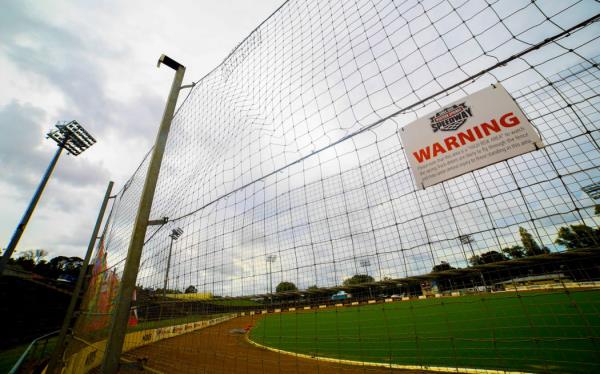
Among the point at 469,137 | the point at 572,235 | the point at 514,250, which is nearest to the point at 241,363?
the point at 514,250

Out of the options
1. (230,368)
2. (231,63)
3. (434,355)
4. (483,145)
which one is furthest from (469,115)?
(230,368)

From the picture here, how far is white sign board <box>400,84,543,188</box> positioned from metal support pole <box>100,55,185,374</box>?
3.03m

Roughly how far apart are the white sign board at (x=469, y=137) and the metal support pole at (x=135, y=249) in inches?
119

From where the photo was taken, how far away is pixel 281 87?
14.4ft

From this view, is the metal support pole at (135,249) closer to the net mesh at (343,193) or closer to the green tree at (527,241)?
the net mesh at (343,193)

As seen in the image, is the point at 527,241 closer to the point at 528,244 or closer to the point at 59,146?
the point at 528,244

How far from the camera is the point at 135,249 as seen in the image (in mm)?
2578

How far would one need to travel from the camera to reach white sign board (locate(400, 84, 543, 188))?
2.02m

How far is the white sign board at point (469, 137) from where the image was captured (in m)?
2.02

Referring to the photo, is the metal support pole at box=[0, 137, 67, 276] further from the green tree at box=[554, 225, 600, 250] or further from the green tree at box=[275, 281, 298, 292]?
the green tree at box=[554, 225, 600, 250]

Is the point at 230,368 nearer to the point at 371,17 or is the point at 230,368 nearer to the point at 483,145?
the point at 483,145

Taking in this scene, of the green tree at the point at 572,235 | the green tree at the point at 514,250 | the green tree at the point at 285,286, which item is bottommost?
the green tree at the point at 285,286

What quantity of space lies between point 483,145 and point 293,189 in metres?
2.29

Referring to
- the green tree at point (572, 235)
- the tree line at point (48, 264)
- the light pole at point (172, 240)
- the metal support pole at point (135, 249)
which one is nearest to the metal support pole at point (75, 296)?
the light pole at point (172, 240)
